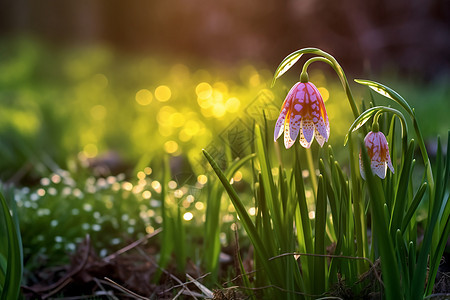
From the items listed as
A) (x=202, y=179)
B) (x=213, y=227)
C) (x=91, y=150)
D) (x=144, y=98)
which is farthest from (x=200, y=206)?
(x=144, y=98)

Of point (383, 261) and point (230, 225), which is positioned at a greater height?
point (383, 261)

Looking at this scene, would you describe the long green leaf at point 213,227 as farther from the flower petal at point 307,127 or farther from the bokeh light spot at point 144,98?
the bokeh light spot at point 144,98

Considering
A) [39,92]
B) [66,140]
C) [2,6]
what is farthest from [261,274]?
[2,6]

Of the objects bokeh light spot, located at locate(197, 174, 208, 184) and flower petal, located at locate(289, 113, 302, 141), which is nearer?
flower petal, located at locate(289, 113, 302, 141)

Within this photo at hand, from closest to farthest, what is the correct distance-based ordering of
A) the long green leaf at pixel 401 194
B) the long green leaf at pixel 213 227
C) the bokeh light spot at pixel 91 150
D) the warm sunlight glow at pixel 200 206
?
the long green leaf at pixel 401 194 → the long green leaf at pixel 213 227 → the warm sunlight glow at pixel 200 206 → the bokeh light spot at pixel 91 150

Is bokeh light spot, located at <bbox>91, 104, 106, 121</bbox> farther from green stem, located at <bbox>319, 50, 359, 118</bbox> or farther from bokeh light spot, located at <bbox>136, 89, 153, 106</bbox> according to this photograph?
green stem, located at <bbox>319, 50, 359, 118</bbox>

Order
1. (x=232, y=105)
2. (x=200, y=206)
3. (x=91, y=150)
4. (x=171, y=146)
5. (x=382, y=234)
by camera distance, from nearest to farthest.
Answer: (x=382, y=234) < (x=200, y=206) < (x=171, y=146) < (x=91, y=150) < (x=232, y=105)

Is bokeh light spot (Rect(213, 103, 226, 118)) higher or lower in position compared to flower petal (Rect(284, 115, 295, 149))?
lower

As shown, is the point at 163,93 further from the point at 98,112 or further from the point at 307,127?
the point at 307,127

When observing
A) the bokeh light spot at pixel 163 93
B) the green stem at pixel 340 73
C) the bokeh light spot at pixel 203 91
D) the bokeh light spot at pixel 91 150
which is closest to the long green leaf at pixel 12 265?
the green stem at pixel 340 73

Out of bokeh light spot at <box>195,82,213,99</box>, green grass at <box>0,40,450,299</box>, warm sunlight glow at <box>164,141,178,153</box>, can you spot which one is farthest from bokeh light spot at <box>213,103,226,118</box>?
warm sunlight glow at <box>164,141,178,153</box>

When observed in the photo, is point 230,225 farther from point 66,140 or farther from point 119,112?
point 119,112
